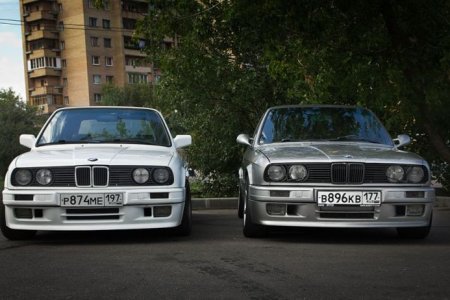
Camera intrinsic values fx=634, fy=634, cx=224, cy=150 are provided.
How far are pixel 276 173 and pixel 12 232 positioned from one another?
2.83 m

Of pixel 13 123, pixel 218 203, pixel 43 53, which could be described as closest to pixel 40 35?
pixel 43 53

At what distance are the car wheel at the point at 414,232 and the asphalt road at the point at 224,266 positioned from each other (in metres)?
0.11

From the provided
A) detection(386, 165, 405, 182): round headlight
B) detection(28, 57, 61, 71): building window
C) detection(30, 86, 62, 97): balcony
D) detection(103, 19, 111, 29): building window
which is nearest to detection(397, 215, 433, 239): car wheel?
detection(386, 165, 405, 182): round headlight

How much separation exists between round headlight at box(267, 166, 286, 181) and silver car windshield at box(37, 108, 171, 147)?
1.62 metres

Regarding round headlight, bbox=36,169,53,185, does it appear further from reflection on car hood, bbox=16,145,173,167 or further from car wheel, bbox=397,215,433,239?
car wheel, bbox=397,215,433,239

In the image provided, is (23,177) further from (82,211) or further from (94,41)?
(94,41)

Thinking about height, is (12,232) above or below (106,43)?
below

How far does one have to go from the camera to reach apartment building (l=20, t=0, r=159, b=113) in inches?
3206

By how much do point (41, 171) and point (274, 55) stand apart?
538 centimetres

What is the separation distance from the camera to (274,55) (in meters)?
10.6

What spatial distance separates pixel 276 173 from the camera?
21.1 ft

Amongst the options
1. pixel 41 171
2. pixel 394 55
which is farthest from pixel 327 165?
pixel 394 55

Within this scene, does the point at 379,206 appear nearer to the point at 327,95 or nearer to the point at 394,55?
the point at 394,55

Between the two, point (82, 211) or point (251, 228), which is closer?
→ point (82, 211)
